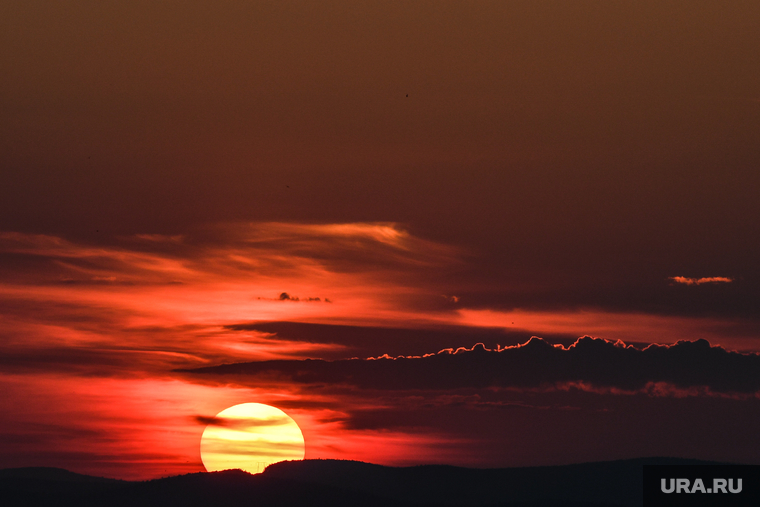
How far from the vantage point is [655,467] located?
449 feet

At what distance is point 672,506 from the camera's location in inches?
6447

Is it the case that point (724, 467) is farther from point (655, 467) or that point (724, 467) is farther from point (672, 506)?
point (655, 467)

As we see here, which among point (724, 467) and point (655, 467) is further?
point (724, 467)

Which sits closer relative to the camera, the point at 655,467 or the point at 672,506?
the point at 655,467

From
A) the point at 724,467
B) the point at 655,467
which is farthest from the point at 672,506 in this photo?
the point at 655,467

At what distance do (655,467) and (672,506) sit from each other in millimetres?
32885

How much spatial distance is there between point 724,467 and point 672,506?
1299cm

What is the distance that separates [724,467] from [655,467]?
30629mm

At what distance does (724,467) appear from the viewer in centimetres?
15900
